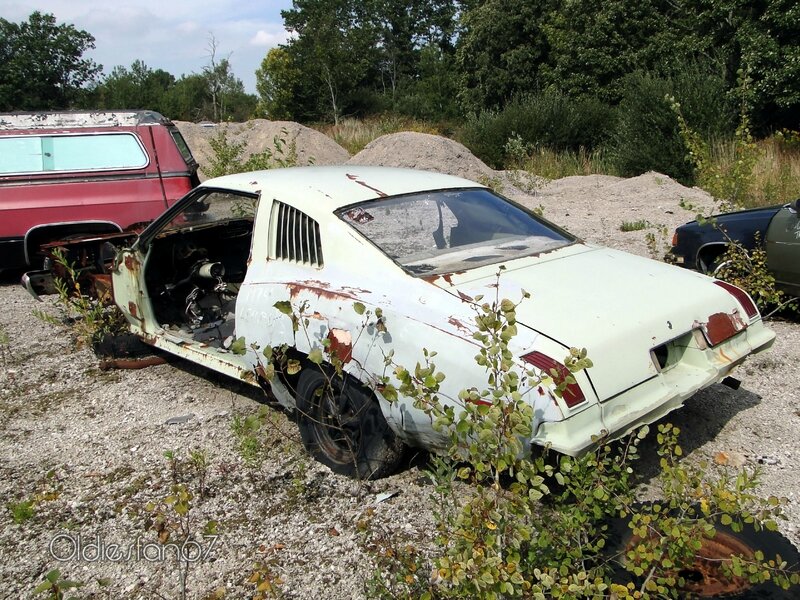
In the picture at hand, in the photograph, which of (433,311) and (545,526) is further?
(433,311)

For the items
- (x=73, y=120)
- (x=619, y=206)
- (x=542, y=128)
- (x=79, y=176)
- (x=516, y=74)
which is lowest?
(x=619, y=206)

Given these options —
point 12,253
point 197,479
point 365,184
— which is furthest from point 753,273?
point 12,253

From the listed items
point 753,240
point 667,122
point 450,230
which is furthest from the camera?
point 667,122

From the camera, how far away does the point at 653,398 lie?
2.91 metres

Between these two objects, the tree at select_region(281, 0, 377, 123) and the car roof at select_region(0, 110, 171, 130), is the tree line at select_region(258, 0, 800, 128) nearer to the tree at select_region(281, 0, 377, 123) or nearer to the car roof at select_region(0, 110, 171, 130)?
the tree at select_region(281, 0, 377, 123)

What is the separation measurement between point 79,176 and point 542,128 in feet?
53.6

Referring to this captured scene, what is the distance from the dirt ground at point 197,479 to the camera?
2924 mm

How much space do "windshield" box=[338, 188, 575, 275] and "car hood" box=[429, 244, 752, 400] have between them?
Answer: 0.18 meters

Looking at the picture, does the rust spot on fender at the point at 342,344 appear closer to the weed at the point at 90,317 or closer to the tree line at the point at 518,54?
the weed at the point at 90,317

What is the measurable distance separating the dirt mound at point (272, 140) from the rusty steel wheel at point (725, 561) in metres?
14.7

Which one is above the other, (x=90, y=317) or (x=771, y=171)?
(x=771, y=171)

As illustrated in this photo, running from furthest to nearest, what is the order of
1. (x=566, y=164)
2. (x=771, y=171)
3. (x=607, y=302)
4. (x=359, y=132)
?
1. (x=359, y=132)
2. (x=566, y=164)
3. (x=771, y=171)
4. (x=607, y=302)

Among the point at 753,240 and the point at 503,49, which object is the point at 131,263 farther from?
the point at 503,49

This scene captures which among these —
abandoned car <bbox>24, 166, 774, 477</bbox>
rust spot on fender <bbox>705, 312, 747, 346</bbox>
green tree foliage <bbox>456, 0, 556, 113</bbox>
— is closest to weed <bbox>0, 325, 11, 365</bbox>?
abandoned car <bbox>24, 166, 774, 477</bbox>
